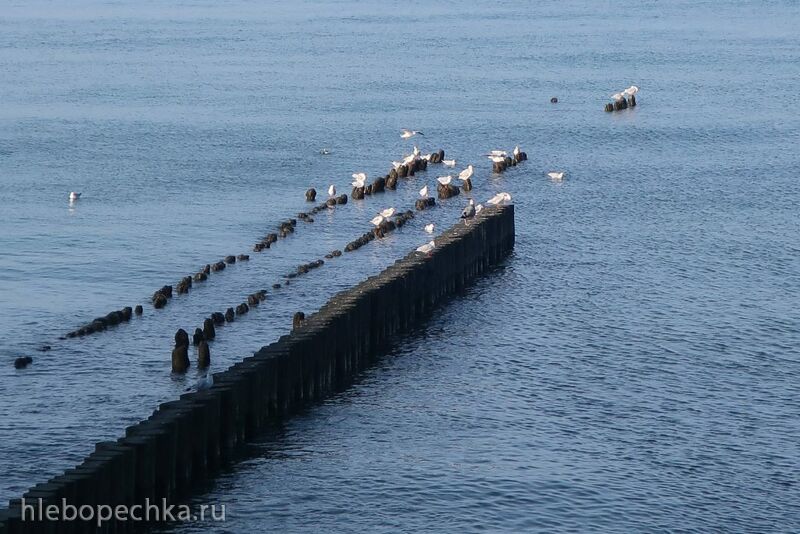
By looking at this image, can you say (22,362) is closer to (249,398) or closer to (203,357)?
(203,357)

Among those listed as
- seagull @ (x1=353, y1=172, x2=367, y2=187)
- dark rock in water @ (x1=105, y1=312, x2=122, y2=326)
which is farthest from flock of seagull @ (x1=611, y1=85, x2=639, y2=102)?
dark rock in water @ (x1=105, y1=312, x2=122, y2=326)

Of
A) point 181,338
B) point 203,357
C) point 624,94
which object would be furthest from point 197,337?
point 624,94

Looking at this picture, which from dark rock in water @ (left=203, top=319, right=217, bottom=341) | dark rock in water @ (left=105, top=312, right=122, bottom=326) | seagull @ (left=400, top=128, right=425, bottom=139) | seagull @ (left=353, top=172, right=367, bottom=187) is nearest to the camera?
dark rock in water @ (left=203, top=319, right=217, bottom=341)

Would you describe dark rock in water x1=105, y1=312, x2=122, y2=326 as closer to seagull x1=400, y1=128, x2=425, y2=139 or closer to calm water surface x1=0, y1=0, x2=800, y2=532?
calm water surface x1=0, y1=0, x2=800, y2=532

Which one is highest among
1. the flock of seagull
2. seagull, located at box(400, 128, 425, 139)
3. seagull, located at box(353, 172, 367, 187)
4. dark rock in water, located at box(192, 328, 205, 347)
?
the flock of seagull

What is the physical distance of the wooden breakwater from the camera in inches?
1156

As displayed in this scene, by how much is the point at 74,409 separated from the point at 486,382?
39.0 ft

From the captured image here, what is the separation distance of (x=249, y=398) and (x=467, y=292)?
19.2 meters

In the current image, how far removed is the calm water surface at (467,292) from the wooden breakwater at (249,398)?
0.82 meters

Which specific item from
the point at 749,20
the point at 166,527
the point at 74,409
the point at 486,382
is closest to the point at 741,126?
the point at 486,382

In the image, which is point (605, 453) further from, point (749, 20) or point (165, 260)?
point (749, 20)

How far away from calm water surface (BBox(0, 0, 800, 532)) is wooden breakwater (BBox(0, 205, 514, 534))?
82 cm

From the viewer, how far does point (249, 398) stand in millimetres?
36875

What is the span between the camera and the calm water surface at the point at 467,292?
3544 centimetres
